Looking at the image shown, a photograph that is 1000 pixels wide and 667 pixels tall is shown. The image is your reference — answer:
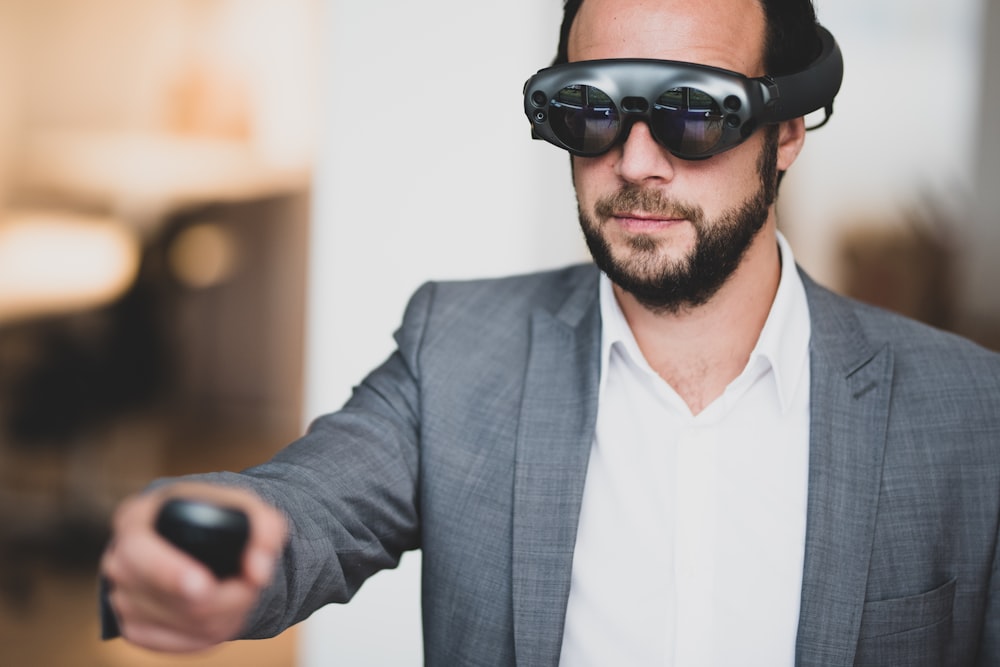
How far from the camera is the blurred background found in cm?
257

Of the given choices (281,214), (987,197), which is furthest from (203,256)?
(987,197)

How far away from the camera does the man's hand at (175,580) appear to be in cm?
90

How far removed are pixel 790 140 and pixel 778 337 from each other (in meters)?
0.39

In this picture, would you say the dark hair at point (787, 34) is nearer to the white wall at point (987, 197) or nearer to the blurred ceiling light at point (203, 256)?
the white wall at point (987, 197)

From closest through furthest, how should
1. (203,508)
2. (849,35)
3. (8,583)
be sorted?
1. (203,508)
2. (849,35)
3. (8,583)

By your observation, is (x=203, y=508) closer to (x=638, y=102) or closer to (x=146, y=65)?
(x=638, y=102)

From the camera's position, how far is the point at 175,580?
0.89 metres

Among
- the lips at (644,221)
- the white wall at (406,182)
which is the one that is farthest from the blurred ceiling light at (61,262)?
the lips at (644,221)

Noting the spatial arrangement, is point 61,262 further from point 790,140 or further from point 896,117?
point 790,140

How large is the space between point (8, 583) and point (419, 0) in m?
3.22

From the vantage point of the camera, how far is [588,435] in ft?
5.04

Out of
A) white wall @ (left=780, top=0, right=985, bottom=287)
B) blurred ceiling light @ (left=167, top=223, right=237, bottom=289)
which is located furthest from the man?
blurred ceiling light @ (left=167, top=223, right=237, bottom=289)

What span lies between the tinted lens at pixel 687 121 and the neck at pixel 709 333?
28 centimetres

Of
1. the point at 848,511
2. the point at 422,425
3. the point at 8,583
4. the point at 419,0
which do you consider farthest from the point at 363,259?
the point at 8,583
